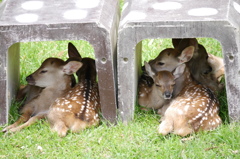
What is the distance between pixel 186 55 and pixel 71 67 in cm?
145

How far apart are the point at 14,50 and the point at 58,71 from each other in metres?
0.60

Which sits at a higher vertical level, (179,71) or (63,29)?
(63,29)

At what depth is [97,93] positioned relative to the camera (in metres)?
6.34

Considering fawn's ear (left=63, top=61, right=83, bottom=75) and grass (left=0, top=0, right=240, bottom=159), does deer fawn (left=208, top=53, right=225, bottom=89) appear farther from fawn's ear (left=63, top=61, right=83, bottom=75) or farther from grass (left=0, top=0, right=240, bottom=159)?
fawn's ear (left=63, top=61, right=83, bottom=75)

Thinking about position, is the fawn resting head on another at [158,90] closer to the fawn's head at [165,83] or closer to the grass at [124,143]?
the fawn's head at [165,83]

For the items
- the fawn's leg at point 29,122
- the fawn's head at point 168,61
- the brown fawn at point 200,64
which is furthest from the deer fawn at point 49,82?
the brown fawn at point 200,64

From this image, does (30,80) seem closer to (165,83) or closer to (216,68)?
(165,83)

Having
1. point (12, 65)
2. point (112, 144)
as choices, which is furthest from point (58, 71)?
point (112, 144)

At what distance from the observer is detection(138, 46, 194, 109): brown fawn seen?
6.41 meters

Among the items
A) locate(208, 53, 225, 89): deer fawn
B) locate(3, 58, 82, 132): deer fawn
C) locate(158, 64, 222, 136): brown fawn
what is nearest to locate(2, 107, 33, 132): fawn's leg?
locate(3, 58, 82, 132): deer fawn

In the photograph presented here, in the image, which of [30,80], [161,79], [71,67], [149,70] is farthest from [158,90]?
[30,80]

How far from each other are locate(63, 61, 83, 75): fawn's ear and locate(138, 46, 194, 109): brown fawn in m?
0.83

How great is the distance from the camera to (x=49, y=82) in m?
6.55

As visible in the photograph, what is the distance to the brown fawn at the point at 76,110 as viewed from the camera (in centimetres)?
573
